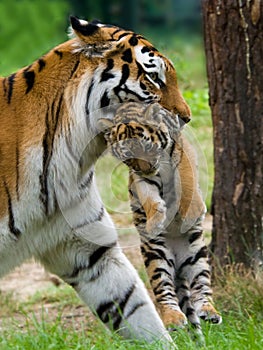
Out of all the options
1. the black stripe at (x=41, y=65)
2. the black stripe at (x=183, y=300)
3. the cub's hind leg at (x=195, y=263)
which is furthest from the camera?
the black stripe at (x=183, y=300)

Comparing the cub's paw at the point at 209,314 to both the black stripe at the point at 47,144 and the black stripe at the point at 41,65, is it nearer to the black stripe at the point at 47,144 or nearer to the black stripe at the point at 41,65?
the black stripe at the point at 47,144

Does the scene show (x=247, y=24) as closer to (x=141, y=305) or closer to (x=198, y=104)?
(x=141, y=305)

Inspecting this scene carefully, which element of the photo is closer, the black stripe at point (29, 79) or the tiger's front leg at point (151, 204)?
the tiger's front leg at point (151, 204)

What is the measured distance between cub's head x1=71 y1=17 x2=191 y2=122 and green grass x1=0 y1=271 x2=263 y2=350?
898mm

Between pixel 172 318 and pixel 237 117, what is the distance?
1398mm

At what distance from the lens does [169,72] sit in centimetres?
394

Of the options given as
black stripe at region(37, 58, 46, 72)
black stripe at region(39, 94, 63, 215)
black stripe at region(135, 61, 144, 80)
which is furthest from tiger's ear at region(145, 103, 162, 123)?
black stripe at region(37, 58, 46, 72)

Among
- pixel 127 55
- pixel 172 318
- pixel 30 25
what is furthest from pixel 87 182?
pixel 30 25

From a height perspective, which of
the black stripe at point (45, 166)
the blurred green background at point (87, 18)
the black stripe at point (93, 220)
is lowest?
the blurred green background at point (87, 18)

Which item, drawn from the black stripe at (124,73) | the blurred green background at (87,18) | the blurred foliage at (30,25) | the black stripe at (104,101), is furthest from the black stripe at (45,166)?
the blurred foliage at (30,25)

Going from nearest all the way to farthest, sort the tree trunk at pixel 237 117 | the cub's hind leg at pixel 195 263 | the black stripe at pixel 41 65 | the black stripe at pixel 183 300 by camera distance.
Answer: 1. the black stripe at pixel 41 65
2. the cub's hind leg at pixel 195 263
3. the black stripe at pixel 183 300
4. the tree trunk at pixel 237 117

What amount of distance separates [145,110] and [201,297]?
0.89 meters

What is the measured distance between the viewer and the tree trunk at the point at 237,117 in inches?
200

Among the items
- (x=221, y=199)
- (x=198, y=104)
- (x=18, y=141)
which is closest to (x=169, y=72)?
(x=18, y=141)
